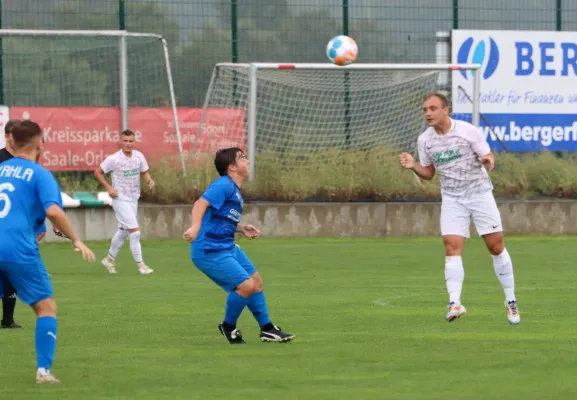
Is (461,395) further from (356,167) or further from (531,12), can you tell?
(531,12)

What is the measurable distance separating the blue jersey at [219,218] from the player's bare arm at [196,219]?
0.26 ft

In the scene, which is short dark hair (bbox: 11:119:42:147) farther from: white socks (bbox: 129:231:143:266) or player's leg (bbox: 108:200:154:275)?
white socks (bbox: 129:231:143:266)

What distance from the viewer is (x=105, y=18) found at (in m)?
27.5

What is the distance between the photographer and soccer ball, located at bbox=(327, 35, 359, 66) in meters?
26.9

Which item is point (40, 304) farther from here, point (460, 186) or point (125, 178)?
point (125, 178)

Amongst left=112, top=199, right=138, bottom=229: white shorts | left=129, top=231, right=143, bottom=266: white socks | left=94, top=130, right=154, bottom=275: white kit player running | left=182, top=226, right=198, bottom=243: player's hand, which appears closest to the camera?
left=182, top=226, right=198, bottom=243: player's hand

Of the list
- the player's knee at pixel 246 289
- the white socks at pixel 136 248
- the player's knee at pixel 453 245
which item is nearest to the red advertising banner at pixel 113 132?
the white socks at pixel 136 248

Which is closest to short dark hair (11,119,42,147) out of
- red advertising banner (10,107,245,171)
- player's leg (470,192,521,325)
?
player's leg (470,192,521,325)

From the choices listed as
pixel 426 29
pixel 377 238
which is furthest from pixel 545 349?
pixel 426 29

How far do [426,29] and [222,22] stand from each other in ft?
14.6

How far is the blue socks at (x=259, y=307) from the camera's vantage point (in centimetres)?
1112

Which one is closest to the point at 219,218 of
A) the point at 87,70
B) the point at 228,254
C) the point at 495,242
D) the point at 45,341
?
the point at 228,254

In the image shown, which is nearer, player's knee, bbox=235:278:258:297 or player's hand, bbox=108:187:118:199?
player's knee, bbox=235:278:258:297

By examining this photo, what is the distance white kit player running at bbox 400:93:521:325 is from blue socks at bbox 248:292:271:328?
2.33 m
